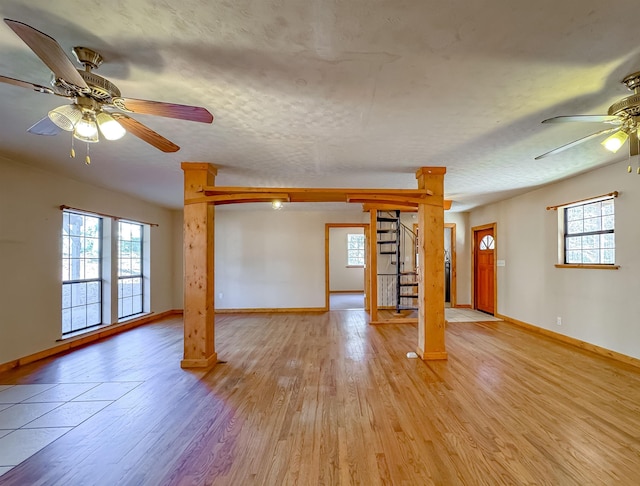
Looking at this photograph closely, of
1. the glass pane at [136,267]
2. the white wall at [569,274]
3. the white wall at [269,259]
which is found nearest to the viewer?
the white wall at [569,274]

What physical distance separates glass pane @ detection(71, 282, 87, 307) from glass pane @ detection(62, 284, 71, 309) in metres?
0.06

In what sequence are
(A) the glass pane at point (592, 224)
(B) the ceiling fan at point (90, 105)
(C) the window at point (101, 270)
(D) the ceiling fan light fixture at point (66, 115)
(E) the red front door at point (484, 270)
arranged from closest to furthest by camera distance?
(B) the ceiling fan at point (90, 105) < (D) the ceiling fan light fixture at point (66, 115) < (A) the glass pane at point (592, 224) < (C) the window at point (101, 270) < (E) the red front door at point (484, 270)

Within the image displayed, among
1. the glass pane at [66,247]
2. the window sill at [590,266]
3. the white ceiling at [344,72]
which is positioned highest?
the white ceiling at [344,72]

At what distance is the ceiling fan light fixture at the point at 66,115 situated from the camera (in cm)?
178

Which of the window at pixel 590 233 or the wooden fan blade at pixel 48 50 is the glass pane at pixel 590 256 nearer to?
the window at pixel 590 233

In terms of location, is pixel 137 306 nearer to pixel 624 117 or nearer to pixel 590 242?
pixel 624 117

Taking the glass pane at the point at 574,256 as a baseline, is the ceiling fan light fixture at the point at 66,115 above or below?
above

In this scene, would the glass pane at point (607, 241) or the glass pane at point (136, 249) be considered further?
the glass pane at point (136, 249)

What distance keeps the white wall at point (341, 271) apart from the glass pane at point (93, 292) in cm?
708

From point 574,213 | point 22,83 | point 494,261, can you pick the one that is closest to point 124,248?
point 22,83

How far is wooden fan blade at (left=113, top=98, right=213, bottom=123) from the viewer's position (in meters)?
1.79

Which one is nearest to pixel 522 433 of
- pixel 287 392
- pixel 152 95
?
pixel 287 392

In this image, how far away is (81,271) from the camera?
503 centimetres

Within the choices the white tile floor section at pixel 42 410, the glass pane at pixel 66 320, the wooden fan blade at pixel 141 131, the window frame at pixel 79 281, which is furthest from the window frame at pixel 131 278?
the wooden fan blade at pixel 141 131
